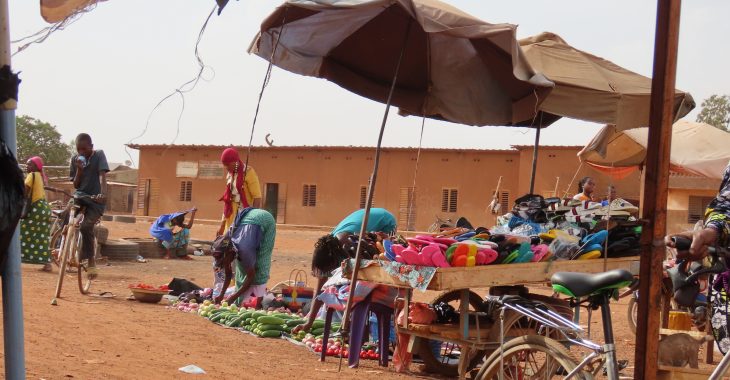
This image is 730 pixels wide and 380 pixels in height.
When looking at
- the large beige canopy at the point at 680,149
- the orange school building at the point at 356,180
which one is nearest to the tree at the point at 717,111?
the orange school building at the point at 356,180

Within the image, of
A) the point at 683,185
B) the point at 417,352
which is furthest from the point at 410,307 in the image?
the point at 683,185

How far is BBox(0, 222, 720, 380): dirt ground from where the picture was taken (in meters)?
5.70

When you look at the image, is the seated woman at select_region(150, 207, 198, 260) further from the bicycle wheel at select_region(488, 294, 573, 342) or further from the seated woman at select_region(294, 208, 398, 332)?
the bicycle wheel at select_region(488, 294, 573, 342)

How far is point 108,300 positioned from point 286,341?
2.81m

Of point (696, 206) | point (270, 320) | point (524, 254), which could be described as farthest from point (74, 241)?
point (696, 206)

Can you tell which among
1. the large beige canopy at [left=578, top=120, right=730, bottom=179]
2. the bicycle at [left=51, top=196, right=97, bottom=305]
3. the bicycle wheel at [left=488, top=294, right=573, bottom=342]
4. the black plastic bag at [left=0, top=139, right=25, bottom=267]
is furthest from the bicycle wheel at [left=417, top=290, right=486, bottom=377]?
the large beige canopy at [left=578, top=120, right=730, bottom=179]

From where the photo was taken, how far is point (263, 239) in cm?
965

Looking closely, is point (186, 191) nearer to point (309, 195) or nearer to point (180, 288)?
point (309, 195)

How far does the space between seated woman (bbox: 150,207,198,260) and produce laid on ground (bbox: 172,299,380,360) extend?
7.85m

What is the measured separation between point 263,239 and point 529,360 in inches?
214

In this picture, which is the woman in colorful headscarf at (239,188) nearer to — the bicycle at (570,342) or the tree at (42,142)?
the bicycle at (570,342)

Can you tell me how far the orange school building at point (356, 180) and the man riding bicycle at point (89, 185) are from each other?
2238cm

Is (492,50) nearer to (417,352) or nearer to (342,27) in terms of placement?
(342,27)

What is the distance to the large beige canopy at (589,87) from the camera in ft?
25.3
